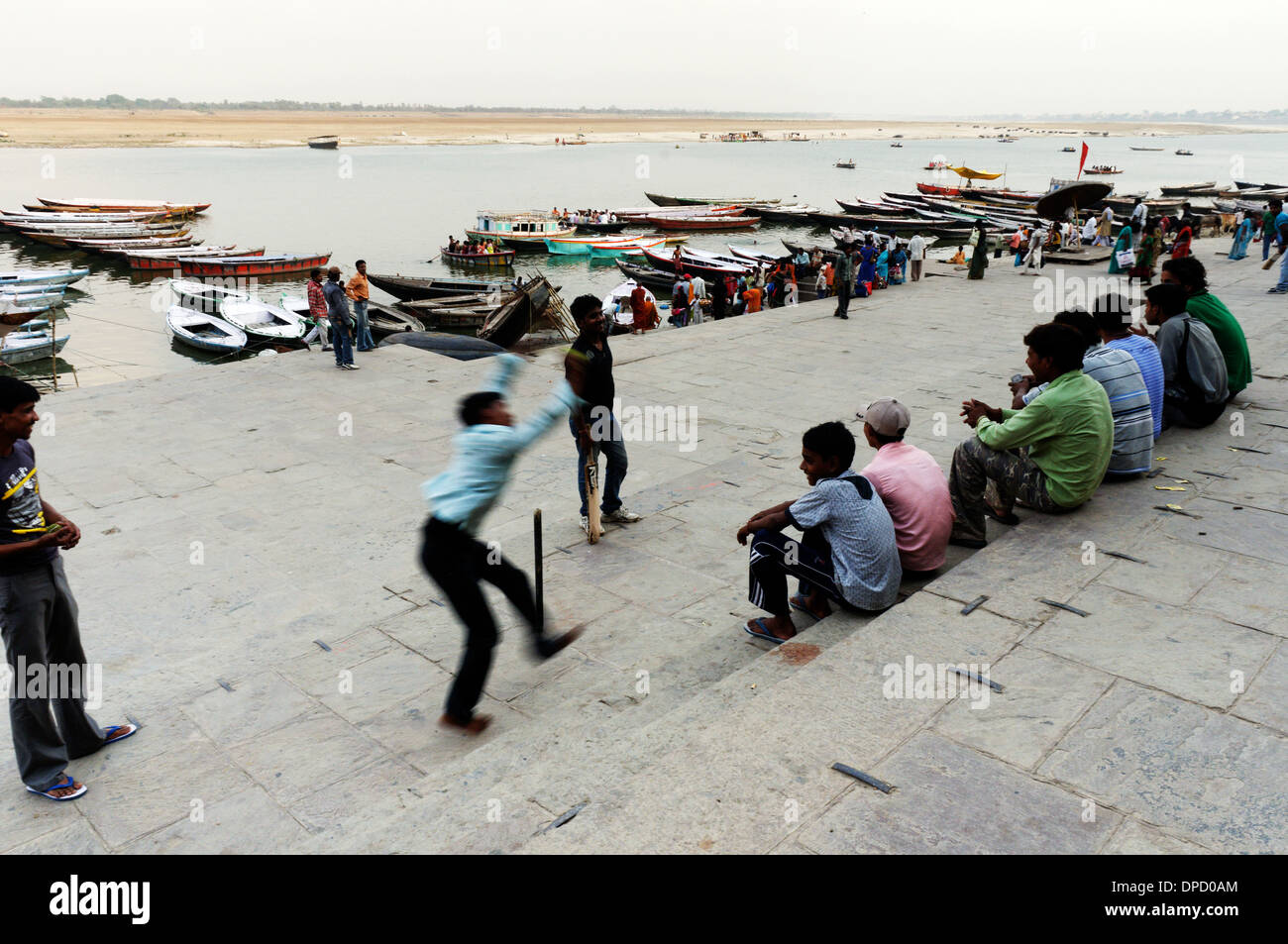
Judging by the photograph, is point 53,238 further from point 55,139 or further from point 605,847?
point 55,139

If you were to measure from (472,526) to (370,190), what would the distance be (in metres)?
76.2

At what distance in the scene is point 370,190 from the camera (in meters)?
72.3

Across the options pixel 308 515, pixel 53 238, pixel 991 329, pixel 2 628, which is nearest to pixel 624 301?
pixel 991 329

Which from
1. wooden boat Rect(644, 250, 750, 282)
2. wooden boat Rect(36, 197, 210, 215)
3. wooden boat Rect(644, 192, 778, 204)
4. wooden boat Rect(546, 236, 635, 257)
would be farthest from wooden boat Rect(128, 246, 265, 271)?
wooden boat Rect(644, 192, 778, 204)

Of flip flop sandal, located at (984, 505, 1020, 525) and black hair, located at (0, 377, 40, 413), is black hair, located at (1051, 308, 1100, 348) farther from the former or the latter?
black hair, located at (0, 377, 40, 413)

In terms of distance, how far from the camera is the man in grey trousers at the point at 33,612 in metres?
3.49

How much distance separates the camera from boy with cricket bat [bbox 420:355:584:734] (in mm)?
3801

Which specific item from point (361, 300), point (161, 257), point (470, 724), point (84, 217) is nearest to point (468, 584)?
point (470, 724)

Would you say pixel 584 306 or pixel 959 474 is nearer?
pixel 959 474

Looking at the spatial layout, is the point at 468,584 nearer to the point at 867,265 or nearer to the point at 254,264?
the point at 867,265
